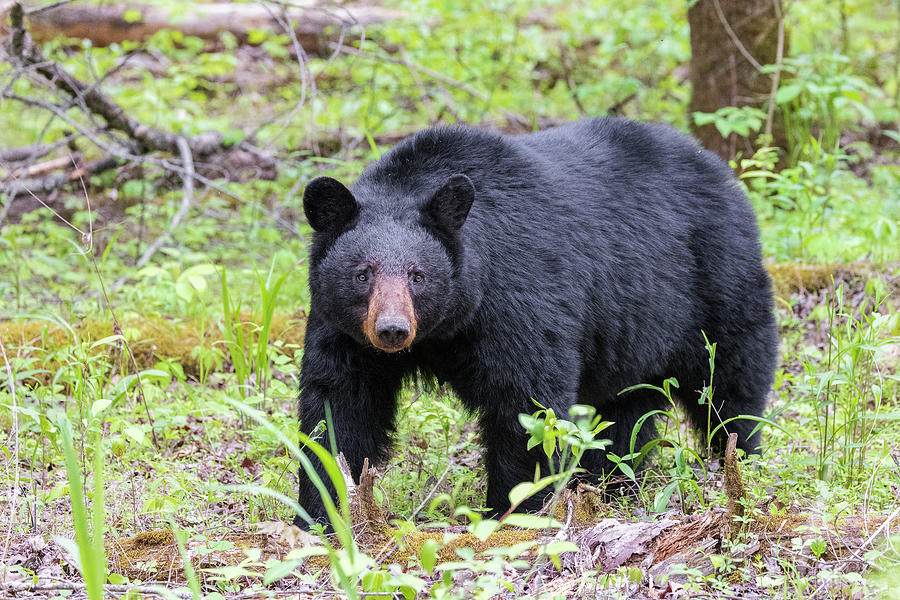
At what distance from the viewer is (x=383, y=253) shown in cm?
377

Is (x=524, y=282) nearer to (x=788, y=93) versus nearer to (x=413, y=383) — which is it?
(x=413, y=383)

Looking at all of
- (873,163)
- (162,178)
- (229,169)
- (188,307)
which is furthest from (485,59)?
(188,307)

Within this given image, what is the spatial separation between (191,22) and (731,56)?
7.67 meters

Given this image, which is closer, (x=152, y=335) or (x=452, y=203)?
(x=452, y=203)

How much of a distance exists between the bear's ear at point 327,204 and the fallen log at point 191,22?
26.0ft

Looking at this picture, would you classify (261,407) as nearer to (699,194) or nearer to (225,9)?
(699,194)

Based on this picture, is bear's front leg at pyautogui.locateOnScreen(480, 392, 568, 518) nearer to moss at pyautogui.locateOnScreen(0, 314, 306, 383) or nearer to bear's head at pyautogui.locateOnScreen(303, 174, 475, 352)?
bear's head at pyautogui.locateOnScreen(303, 174, 475, 352)

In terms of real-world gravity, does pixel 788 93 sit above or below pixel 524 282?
above

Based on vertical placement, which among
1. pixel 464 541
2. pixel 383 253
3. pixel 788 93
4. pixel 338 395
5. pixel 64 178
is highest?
pixel 788 93

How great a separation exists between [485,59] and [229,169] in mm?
3302

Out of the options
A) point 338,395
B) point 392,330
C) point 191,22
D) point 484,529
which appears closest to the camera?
point 484,529

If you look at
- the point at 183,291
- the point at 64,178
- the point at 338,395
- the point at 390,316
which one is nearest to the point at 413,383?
the point at 338,395

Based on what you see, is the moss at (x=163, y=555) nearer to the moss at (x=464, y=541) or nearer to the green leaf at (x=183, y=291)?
the moss at (x=464, y=541)

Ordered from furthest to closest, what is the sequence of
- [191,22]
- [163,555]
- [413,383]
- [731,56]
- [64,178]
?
[191,22] < [64,178] < [731,56] < [413,383] < [163,555]
